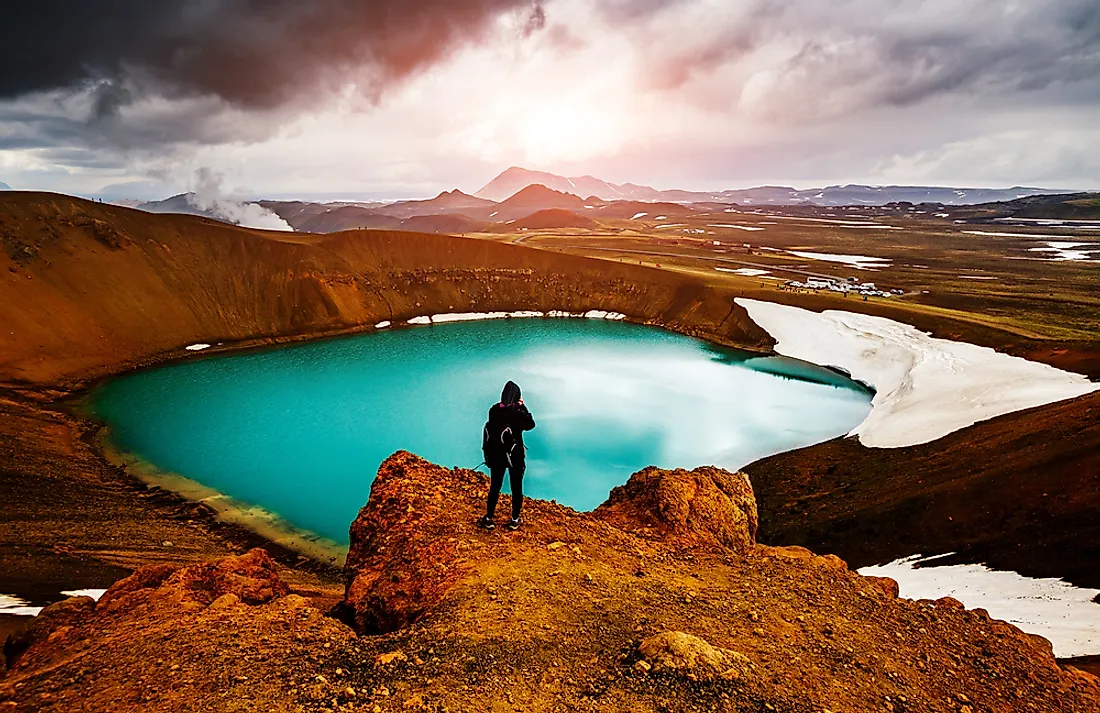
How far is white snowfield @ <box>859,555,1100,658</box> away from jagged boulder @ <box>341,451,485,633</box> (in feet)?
40.8

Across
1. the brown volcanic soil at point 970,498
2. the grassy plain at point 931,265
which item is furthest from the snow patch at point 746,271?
the brown volcanic soil at point 970,498

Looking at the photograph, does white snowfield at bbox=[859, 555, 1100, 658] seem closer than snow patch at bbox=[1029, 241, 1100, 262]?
Yes

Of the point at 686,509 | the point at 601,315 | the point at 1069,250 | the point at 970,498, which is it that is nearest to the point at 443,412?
the point at 686,509

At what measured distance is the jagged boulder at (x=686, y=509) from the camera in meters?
11.6

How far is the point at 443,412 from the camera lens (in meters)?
39.9

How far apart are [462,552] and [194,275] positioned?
72.8 metres

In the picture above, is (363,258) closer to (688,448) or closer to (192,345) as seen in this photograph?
(192,345)

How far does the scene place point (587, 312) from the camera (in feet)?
272

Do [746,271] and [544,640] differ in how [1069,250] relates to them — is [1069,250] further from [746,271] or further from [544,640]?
[544,640]

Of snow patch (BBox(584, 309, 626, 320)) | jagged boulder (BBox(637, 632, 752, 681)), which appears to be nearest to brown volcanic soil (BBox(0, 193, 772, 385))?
snow patch (BBox(584, 309, 626, 320))

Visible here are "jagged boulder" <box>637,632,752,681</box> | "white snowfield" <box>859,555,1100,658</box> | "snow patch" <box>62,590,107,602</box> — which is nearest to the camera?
"jagged boulder" <box>637,632,752,681</box>

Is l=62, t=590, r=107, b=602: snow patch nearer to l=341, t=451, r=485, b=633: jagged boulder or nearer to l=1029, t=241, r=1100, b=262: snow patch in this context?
l=341, t=451, r=485, b=633: jagged boulder

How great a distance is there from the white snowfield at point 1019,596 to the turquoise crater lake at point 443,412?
13.9 metres

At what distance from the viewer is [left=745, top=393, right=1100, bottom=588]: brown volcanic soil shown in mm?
17328
